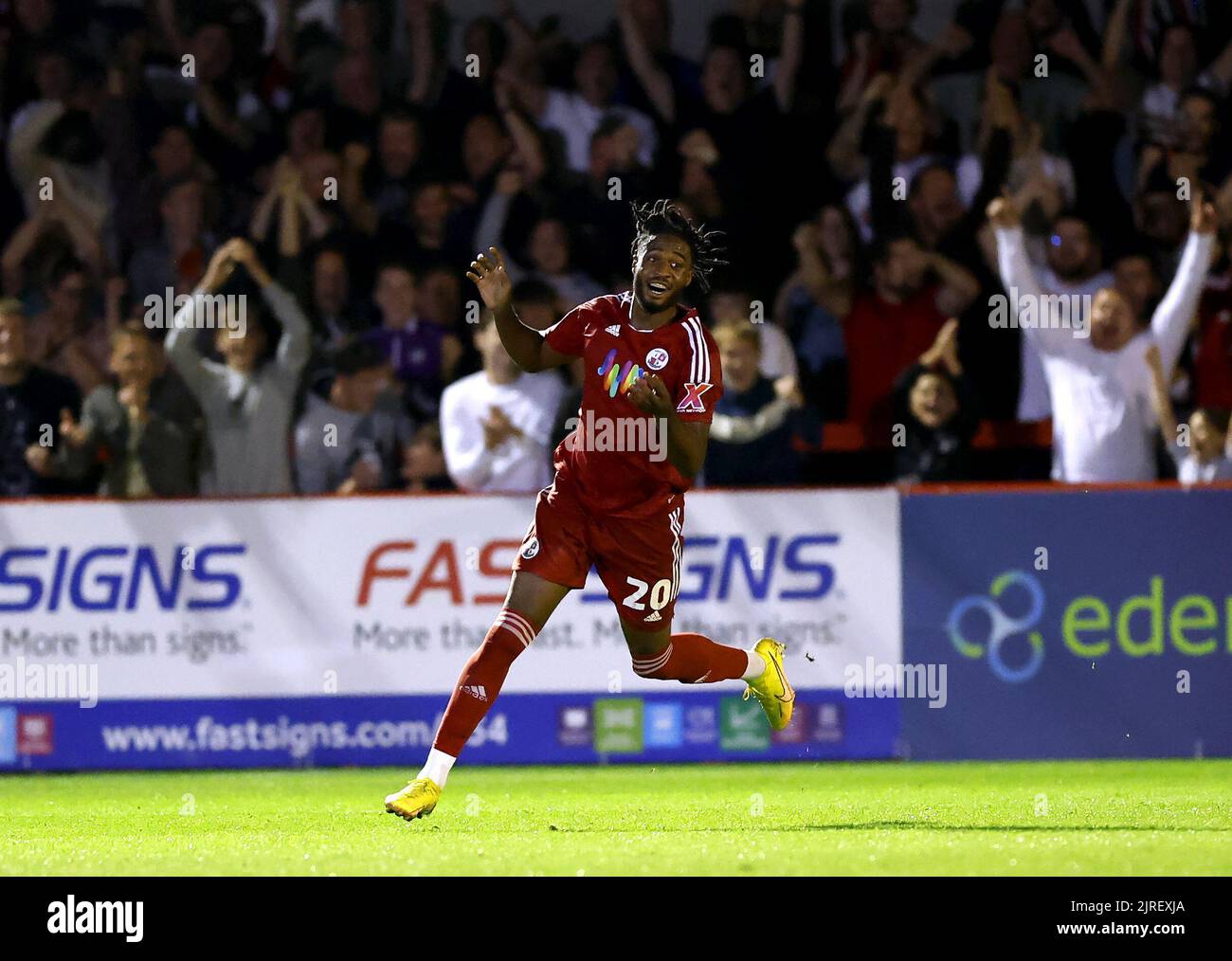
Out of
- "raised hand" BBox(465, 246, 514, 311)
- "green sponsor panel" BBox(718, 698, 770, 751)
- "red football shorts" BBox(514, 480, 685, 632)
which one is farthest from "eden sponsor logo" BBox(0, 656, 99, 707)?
"raised hand" BBox(465, 246, 514, 311)

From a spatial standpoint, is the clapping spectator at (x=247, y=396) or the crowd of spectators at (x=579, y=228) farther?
the clapping spectator at (x=247, y=396)

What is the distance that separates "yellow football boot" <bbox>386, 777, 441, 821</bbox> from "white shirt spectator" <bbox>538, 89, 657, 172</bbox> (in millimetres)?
6459

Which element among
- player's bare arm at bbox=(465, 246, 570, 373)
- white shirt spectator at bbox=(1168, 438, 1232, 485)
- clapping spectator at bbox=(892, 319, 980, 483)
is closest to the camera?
player's bare arm at bbox=(465, 246, 570, 373)

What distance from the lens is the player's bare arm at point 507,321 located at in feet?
27.2

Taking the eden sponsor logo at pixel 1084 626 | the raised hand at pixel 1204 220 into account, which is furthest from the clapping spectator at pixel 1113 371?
the eden sponsor logo at pixel 1084 626

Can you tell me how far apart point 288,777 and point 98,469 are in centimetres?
238

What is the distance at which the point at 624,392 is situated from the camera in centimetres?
849

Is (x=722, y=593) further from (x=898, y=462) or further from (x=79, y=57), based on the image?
(x=79, y=57)

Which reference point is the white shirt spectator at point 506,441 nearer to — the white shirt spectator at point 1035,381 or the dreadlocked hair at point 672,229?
the white shirt spectator at point 1035,381

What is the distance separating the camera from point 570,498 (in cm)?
870

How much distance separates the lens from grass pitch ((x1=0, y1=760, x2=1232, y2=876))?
7.39 meters

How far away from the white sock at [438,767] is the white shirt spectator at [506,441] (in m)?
4.00

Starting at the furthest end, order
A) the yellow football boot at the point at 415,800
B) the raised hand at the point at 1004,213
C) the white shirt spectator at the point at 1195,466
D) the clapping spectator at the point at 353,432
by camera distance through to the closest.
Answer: the clapping spectator at the point at 353,432 < the raised hand at the point at 1004,213 < the white shirt spectator at the point at 1195,466 < the yellow football boot at the point at 415,800

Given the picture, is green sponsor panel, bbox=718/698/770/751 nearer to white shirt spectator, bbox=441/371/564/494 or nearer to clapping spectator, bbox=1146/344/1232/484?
white shirt spectator, bbox=441/371/564/494
